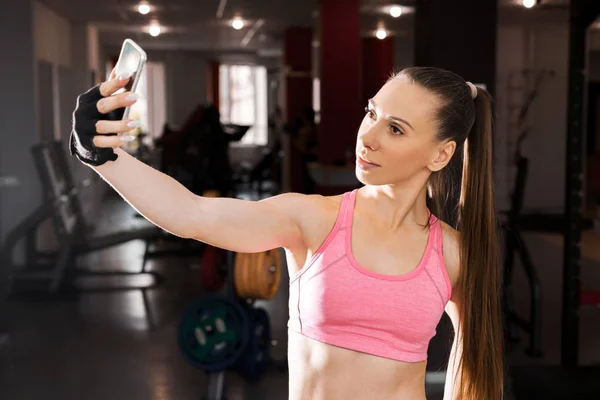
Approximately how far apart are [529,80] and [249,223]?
410 centimetres

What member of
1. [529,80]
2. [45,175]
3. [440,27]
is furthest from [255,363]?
[529,80]

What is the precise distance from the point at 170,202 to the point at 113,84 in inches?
7.3

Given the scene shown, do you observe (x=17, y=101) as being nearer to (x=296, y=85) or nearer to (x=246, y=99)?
(x=246, y=99)

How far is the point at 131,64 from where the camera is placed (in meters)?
1.13

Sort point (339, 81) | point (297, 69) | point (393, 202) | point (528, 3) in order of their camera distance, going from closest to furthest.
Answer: point (393, 202) → point (528, 3) → point (339, 81) → point (297, 69)

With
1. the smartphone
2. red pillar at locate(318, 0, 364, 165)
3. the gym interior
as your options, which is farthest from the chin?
red pillar at locate(318, 0, 364, 165)

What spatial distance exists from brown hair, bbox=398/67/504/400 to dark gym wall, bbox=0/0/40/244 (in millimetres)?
3067

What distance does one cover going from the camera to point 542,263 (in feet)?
16.2

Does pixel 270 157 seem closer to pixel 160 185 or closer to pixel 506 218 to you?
pixel 506 218

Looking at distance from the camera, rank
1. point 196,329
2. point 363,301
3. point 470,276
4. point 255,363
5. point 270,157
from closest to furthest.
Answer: point 363,301 < point 470,276 < point 196,329 < point 255,363 < point 270,157

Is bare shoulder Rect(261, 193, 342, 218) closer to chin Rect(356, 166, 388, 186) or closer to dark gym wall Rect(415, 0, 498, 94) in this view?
chin Rect(356, 166, 388, 186)

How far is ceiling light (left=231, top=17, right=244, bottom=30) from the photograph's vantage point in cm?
512

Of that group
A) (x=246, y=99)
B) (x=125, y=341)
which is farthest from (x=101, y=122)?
(x=246, y=99)

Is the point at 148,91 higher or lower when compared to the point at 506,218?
higher
